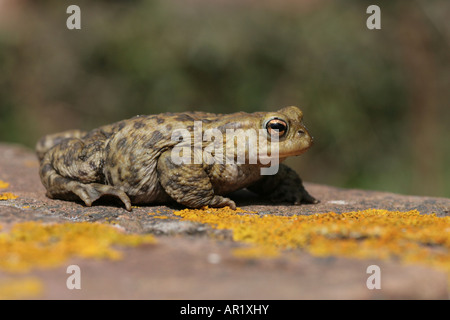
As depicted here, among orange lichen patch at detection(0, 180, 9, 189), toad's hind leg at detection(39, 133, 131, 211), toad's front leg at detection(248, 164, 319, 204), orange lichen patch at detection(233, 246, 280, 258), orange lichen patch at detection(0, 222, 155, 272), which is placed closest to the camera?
orange lichen patch at detection(0, 222, 155, 272)

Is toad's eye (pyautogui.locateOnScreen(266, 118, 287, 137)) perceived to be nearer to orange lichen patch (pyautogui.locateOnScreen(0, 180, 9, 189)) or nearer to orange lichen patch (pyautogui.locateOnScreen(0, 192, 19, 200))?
orange lichen patch (pyautogui.locateOnScreen(0, 192, 19, 200))

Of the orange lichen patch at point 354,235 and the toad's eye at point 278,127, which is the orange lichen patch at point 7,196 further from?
the toad's eye at point 278,127

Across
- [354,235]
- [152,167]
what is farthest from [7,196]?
[354,235]

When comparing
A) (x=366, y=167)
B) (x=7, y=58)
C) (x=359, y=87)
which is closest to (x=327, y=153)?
(x=366, y=167)

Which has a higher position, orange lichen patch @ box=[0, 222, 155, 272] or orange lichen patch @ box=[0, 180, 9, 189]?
orange lichen patch @ box=[0, 180, 9, 189]

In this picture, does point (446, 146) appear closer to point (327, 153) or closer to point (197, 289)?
point (327, 153)

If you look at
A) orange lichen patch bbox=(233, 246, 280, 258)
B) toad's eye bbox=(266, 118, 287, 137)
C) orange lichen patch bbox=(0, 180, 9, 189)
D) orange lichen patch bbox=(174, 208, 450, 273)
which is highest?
toad's eye bbox=(266, 118, 287, 137)

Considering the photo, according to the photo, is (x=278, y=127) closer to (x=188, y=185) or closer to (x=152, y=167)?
(x=188, y=185)

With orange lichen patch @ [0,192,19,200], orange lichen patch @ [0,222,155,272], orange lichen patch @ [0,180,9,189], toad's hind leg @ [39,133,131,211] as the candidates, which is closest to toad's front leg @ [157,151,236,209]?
toad's hind leg @ [39,133,131,211]
